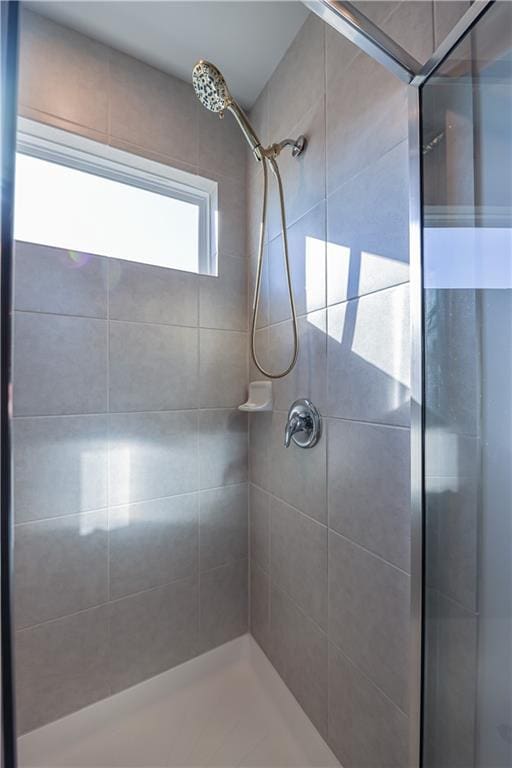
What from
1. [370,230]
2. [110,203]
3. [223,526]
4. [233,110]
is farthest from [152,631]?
[233,110]

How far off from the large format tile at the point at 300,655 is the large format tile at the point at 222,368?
761 millimetres

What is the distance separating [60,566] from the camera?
1095 millimetres

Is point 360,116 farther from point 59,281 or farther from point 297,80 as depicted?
point 59,281

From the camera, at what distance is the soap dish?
1.29 metres

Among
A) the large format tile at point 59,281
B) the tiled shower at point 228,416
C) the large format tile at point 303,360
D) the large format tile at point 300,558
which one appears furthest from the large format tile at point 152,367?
the large format tile at point 300,558

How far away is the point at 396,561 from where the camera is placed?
787 mm

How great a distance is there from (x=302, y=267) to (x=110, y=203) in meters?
0.80

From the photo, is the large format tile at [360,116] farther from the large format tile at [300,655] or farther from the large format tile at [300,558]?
the large format tile at [300,655]

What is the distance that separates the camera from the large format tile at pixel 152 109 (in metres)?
1.22

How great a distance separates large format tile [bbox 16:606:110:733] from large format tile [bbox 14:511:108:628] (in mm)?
49

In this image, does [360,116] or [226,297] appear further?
[226,297]

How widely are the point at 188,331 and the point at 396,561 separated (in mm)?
1016

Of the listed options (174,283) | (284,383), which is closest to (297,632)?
(284,383)

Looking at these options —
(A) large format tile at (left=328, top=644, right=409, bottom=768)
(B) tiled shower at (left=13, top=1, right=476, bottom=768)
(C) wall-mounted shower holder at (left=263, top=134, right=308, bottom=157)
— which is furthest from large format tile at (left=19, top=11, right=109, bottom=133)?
(A) large format tile at (left=328, top=644, right=409, bottom=768)
